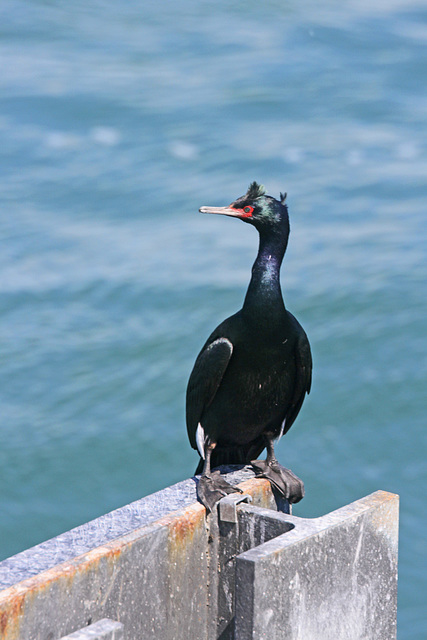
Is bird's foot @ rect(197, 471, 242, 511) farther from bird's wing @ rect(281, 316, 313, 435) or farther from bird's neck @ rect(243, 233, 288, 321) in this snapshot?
bird's neck @ rect(243, 233, 288, 321)

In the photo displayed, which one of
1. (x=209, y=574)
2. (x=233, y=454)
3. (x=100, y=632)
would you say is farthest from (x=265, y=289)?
(x=100, y=632)

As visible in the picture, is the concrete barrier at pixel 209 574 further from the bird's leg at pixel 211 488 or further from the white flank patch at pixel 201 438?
the white flank patch at pixel 201 438

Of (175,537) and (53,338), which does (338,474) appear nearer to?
(53,338)

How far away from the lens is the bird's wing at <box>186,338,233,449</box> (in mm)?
4848

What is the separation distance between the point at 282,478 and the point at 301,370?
1.51 ft

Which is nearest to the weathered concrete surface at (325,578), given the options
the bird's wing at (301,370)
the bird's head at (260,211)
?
the bird's wing at (301,370)

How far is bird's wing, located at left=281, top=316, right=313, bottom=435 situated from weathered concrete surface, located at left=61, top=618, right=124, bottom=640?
1646 mm

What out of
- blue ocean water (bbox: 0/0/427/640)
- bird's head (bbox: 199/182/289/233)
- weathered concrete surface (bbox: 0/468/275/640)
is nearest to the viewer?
weathered concrete surface (bbox: 0/468/275/640)

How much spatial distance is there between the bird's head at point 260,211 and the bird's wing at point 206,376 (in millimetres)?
511

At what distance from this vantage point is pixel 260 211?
4895 millimetres

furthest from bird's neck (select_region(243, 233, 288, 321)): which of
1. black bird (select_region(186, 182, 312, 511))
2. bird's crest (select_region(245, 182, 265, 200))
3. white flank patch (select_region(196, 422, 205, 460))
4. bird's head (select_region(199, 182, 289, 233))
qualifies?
white flank patch (select_region(196, 422, 205, 460))

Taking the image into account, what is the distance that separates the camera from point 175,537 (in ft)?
14.5

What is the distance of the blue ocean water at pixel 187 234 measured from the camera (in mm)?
11680

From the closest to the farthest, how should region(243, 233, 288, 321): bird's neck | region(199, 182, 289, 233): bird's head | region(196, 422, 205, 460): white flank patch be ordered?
region(243, 233, 288, 321): bird's neck
region(199, 182, 289, 233): bird's head
region(196, 422, 205, 460): white flank patch
